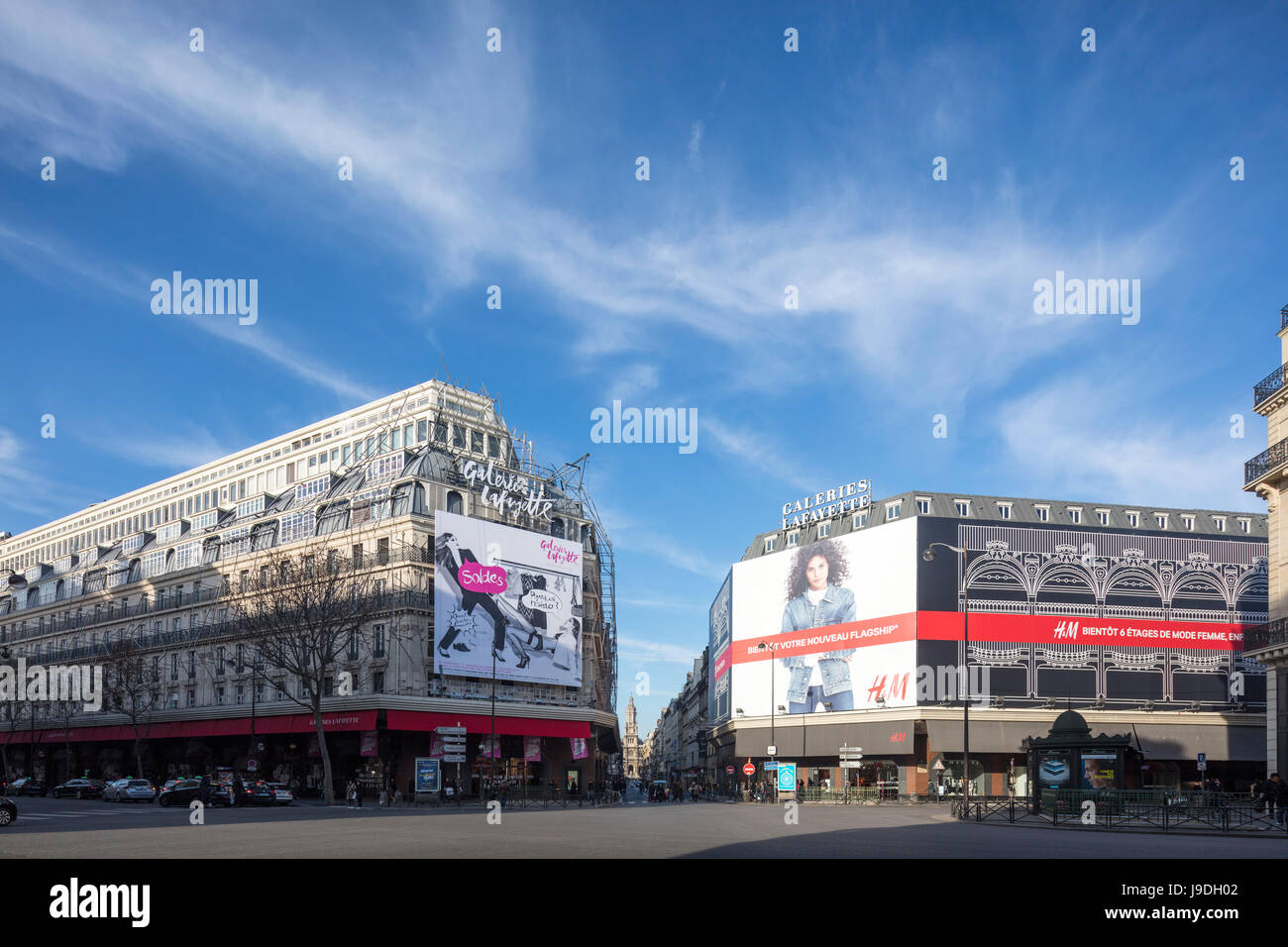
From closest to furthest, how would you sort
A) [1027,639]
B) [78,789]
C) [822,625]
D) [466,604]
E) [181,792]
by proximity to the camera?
[181,792], [466,604], [78,789], [1027,639], [822,625]

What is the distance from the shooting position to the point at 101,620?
8706 cm

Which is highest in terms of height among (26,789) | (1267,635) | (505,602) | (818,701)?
(505,602)

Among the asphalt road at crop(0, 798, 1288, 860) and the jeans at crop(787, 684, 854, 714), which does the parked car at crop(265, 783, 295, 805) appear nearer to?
the asphalt road at crop(0, 798, 1288, 860)

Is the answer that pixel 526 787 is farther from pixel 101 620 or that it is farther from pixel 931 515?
pixel 101 620

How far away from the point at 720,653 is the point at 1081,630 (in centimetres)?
4429

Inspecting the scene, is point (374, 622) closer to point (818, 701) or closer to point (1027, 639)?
point (818, 701)

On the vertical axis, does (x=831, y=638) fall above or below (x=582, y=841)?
above

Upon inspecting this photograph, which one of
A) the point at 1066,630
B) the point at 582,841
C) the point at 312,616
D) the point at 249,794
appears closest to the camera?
the point at 582,841

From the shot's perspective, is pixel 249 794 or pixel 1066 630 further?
pixel 1066 630

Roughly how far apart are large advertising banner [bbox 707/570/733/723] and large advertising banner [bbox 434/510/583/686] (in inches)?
1099

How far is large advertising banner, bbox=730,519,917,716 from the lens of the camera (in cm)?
7556

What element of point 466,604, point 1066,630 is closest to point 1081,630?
point 1066,630

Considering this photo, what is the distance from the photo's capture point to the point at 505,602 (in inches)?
2581

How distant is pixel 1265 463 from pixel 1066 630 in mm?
35897
